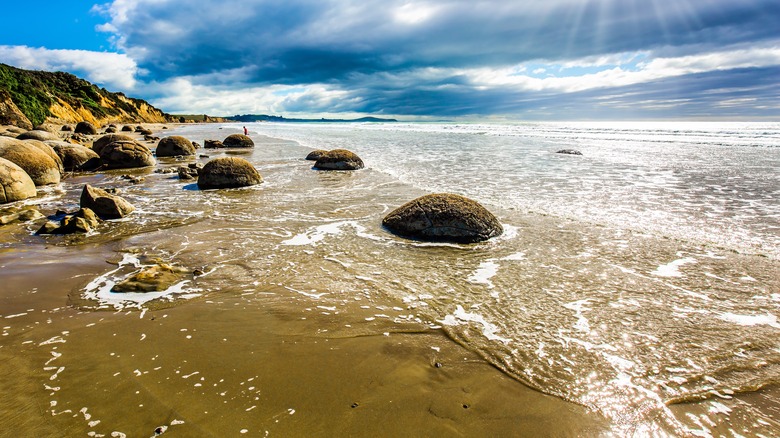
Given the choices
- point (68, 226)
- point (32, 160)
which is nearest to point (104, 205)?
point (68, 226)

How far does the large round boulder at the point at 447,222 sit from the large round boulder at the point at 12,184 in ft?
32.4

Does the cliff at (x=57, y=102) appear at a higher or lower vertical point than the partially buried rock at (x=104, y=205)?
higher

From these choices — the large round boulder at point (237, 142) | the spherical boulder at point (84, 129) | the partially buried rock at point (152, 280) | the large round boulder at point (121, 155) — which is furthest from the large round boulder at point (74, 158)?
the spherical boulder at point (84, 129)

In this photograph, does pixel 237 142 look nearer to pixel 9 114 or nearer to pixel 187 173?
pixel 187 173

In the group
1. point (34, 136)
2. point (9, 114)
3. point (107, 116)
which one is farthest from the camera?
point (107, 116)

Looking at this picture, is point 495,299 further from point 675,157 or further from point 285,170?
point 675,157

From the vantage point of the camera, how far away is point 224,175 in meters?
11.7

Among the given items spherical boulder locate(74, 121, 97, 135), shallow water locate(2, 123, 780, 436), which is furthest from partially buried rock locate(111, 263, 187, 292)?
spherical boulder locate(74, 121, 97, 135)

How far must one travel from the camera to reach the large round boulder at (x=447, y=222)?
6734 millimetres

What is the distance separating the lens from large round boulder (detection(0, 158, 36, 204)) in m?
9.31

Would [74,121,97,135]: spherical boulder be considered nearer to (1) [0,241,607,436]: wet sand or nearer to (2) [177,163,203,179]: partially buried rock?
(2) [177,163,203,179]: partially buried rock

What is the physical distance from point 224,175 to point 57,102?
4492 cm

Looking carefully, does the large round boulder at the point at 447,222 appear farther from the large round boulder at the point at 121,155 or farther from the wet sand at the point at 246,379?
the large round boulder at the point at 121,155

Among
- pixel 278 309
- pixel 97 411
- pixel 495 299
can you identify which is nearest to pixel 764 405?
pixel 495 299
